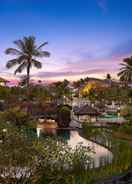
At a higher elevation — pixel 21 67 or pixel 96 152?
pixel 21 67

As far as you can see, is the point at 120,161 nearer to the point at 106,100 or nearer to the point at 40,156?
the point at 40,156

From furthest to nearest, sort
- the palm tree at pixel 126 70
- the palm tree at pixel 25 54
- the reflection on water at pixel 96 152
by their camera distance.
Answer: the palm tree at pixel 126 70 < the palm tree at pixel 25 54 < the reflection on water at pixel 96 152

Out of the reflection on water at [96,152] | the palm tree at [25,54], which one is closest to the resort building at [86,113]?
the palm tree at [25,54]

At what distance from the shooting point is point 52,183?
30.1 ft

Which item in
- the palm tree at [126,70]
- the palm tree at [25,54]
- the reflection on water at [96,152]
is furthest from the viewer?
the palm tree at [126,70]

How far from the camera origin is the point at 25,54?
40.1 metres

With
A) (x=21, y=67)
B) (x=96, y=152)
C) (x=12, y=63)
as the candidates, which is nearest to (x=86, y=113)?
(x=21, y=67)

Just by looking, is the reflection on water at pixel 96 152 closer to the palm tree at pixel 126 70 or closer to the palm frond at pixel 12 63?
the palm frond at pixel 12 63

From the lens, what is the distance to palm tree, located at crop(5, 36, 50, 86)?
1577 inches

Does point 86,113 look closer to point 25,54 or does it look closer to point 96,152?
point 25,54

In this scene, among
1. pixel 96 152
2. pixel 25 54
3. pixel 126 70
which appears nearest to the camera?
pixel 96 152

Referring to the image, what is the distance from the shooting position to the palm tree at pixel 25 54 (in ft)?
131

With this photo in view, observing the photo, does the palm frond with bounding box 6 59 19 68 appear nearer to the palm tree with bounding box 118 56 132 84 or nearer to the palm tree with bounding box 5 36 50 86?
the palm tree with bounding box 5 36 50 86

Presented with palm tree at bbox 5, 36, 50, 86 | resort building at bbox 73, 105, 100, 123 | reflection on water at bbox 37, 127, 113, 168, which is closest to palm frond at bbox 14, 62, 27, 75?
palm tree at bbox 5, 36, 50, 86
